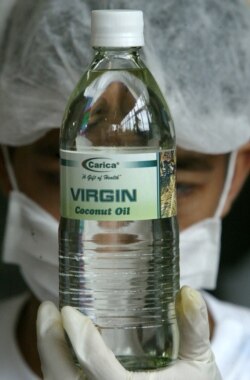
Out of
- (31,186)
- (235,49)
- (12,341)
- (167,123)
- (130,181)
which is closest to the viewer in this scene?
(130,181)

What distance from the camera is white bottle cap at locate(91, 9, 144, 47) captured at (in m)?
0.86

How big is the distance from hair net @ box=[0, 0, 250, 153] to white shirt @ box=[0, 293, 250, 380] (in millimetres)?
394

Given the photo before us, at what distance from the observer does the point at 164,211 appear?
88 cm

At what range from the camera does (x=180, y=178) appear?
145 cm

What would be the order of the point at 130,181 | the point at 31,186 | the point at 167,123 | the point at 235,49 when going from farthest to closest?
the point at 31,186, the point at 235,49, the point at 167,123, the point at 130,181

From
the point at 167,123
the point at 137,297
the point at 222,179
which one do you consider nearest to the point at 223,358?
the point at 222,179

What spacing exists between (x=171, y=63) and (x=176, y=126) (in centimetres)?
9

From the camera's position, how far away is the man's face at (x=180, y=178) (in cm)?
143

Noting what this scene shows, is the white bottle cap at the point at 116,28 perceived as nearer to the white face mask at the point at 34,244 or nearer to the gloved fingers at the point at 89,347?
the gloved fingers at the point at 89,347

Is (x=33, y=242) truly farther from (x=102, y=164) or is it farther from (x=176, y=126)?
(x=102, y=164)

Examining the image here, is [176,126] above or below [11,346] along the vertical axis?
above

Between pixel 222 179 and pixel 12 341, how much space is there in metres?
0.49

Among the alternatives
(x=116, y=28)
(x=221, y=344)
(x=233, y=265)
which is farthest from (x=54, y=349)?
(x=233, y=265)

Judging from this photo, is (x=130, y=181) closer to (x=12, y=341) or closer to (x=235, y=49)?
(x=235, y=49)
